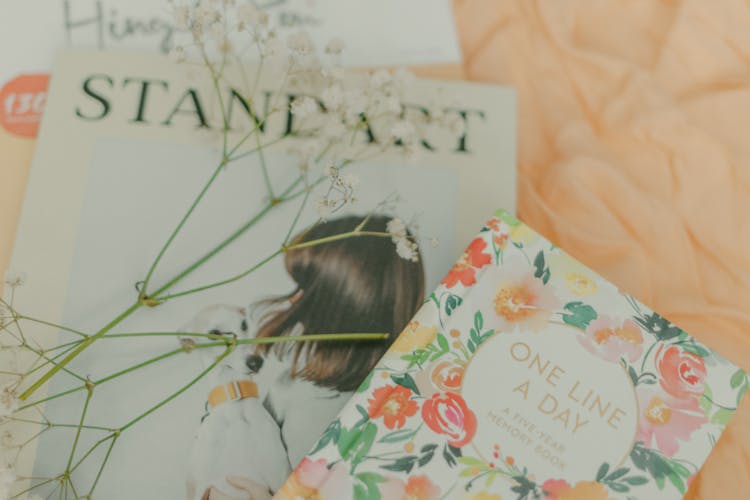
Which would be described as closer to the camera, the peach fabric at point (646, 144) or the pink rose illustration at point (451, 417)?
the pink rose illustration at point (451, 417)

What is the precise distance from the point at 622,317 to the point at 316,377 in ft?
0.71

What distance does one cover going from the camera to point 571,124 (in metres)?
0.60

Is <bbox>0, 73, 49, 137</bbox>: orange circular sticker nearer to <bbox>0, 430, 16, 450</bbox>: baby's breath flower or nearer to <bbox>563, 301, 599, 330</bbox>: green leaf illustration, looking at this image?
<bbox>0, 430, 16, 450</bbox>: baby's breath flower

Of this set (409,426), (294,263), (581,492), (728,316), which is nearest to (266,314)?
(294,263)

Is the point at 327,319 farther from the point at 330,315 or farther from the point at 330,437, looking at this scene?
the point at 330,437

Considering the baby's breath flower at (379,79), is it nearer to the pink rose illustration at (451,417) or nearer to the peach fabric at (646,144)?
the peach fabric at (646,144)

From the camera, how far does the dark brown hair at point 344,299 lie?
495 millimetres

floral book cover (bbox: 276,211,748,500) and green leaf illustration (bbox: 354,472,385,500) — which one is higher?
floral book cover (bbox: 276,211,748,500)

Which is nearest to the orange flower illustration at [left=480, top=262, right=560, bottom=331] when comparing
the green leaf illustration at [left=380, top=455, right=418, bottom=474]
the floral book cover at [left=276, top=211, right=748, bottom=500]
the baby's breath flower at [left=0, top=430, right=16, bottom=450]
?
the floral book cover at [left=276, top=211, right=748, bottom=500]

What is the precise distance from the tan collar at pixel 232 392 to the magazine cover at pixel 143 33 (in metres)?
0.26

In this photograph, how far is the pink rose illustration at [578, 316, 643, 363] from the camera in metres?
0.44

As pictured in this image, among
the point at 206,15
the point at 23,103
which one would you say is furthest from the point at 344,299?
the point at 23,103

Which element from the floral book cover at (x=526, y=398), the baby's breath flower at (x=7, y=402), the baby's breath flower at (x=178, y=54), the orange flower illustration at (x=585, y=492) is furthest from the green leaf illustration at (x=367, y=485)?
the baby's breath flower at (x=178, y=54)

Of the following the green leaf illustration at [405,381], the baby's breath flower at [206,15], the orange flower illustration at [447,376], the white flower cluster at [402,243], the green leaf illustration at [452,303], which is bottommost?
the green leaf illustration at [405,381]
